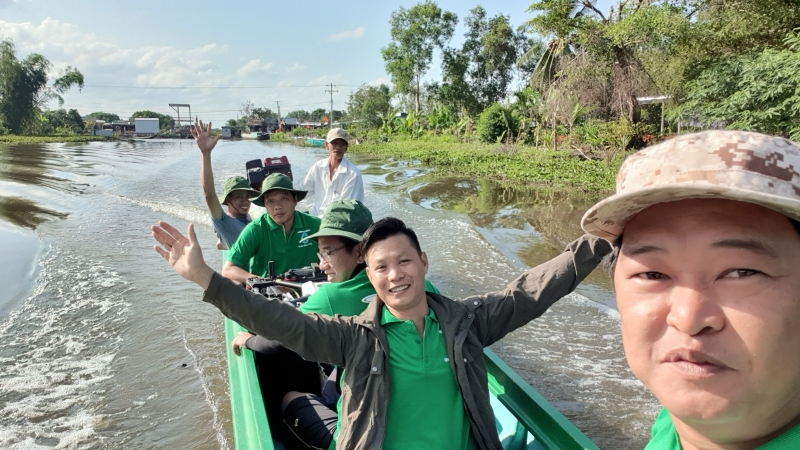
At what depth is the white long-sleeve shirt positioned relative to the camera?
5.61 metres

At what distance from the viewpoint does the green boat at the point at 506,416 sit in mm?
2426

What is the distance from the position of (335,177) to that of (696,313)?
5.05m

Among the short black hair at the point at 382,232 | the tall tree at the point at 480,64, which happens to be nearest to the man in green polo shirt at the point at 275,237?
the short black hair at the point at 382,232

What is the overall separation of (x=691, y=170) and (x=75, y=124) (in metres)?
73.6

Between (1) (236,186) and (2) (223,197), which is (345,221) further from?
(2) (223,197)

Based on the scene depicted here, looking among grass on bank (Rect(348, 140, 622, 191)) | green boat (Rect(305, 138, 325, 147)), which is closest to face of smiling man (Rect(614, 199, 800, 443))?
grass on bank (Rect(348, 140, 622, 191))

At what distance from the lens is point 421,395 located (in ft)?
6.57

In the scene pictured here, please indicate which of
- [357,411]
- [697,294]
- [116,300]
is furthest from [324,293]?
[116,300]

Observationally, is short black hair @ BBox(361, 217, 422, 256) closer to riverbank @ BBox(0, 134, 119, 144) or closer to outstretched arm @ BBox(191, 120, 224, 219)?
outstretched arm @ BBox(191, 120, 224, 219)

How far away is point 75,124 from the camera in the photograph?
62.9 m

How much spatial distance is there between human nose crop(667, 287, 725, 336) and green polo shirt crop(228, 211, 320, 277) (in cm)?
382

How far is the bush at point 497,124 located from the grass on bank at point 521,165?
3.05 feet

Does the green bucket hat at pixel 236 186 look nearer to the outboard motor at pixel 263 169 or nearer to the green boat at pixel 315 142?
the outboard motor at pixel 263 169

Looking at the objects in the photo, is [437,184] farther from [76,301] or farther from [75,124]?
[75,124]
